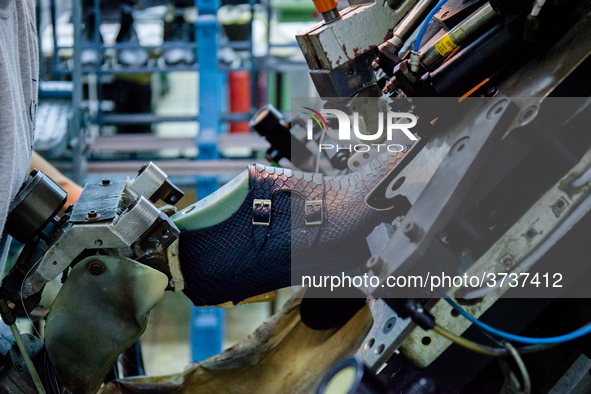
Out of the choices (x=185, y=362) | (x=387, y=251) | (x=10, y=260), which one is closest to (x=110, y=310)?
(x=387, y=251)

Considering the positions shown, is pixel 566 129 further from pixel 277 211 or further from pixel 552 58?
pixel 277 211

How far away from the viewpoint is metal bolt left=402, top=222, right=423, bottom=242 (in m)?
0.81

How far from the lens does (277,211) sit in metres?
1.06

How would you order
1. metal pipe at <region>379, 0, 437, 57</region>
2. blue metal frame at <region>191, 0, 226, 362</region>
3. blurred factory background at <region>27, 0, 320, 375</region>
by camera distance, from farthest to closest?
blue metal frame at <region>191, 0, 226, 362</region>, blurred factory background at <region>27, 0, 320, 375</region>, metal pipe at <region>379, 0, 437, 57</region>

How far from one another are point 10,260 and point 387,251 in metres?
2.37

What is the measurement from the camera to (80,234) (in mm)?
989

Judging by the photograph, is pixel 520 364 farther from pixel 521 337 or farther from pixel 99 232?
pixel 99 232

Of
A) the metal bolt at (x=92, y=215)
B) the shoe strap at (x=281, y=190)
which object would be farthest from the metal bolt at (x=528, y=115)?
→ the metal bolt at (x=92, y=215)

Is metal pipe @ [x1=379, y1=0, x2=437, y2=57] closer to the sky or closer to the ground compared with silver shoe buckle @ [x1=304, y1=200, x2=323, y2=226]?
closer to the sky

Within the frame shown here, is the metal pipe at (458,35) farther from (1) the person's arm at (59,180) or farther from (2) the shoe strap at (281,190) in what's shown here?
(1) the person's arm at (59,180)

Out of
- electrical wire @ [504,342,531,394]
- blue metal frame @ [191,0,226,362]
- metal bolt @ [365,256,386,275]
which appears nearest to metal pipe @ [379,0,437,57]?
metal bolt @ [365,256,386,275]

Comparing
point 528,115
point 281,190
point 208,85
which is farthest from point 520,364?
point 208,85

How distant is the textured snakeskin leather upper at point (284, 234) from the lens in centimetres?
106

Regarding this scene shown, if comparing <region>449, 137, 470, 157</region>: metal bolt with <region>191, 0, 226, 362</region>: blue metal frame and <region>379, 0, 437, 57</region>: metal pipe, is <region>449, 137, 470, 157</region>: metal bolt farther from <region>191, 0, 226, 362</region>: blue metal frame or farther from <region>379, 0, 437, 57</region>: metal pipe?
<region>191, 0, 226, 362</region>: blue metal frame
